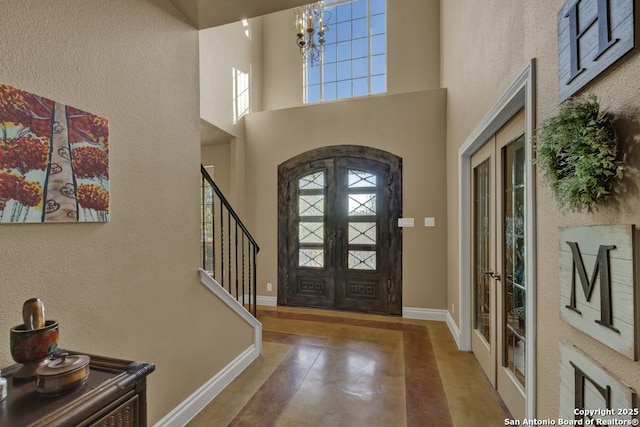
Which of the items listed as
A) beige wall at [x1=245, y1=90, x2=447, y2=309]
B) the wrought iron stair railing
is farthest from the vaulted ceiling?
beige wall at [x1=245, y1=90, x2=447, y2=309]

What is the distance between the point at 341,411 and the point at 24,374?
1.88m

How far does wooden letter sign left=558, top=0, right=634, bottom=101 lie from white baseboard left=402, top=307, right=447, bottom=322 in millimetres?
3534

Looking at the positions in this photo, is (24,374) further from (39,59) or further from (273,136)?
(273,136)

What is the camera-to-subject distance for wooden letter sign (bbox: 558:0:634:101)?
2.87 feet

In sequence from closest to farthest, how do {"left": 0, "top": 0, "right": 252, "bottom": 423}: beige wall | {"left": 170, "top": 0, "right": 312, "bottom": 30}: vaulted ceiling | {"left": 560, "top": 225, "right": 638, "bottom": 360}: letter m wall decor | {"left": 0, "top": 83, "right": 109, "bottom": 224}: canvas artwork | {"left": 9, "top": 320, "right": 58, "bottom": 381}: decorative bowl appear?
{"left": 560, "top": 225, "right": 638, "bottom": 360}: letter m wall decor, {"left": 9, "top": 320, "right": 58, "bottom": 381}: decorative bowl, {"left": 0, "top": 83, "right": 109, "bottom": 224}: canvas artwork, {"left": 0, "top": 0, "right": 252, "bottom": 423}: beige wall, {"left": 170, "top": 0, "right": 312, "bottom": 30}: vaulted ceiling

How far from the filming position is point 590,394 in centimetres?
105

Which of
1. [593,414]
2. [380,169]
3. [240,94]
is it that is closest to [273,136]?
[240,94]

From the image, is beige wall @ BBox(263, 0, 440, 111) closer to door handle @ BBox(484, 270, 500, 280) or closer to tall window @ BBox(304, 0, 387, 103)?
tall window @ BBox(304, 0, 387, 103)

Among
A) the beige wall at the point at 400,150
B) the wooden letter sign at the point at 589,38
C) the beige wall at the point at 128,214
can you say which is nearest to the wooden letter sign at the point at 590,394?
the wooden letter sign at the point at 589,38

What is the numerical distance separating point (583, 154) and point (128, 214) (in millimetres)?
2122

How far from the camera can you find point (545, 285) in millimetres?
1431

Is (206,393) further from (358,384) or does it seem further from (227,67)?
(227,67)

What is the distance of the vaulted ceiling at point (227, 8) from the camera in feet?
6.52

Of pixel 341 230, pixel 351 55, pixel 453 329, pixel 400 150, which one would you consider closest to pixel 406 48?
pixel 351 55
